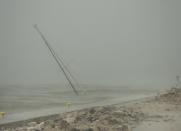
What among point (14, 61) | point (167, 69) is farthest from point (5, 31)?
point (167, 69)

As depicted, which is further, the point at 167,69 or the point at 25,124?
the point at 167,69

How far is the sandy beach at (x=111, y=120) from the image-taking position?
8156mm

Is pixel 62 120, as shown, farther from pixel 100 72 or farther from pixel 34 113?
pixel 100 72

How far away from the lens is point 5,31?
28516mm

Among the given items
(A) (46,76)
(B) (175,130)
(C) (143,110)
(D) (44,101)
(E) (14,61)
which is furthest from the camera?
(E) (14,61)

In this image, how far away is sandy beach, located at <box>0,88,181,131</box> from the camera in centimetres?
816

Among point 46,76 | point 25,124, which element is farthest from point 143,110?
point 46,76

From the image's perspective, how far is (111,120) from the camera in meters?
8.77

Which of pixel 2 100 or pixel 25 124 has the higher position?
pixel 2 100

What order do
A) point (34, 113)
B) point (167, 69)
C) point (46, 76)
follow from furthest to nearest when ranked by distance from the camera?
point (167, 69) → point (46, 76) → point (34, 113)

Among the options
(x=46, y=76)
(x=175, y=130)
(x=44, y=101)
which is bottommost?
(x=175, y=130)

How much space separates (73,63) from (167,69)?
8036mm

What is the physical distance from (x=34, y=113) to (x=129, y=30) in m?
24.5

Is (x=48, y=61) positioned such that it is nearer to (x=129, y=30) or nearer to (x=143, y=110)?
(x=129, y=30)
